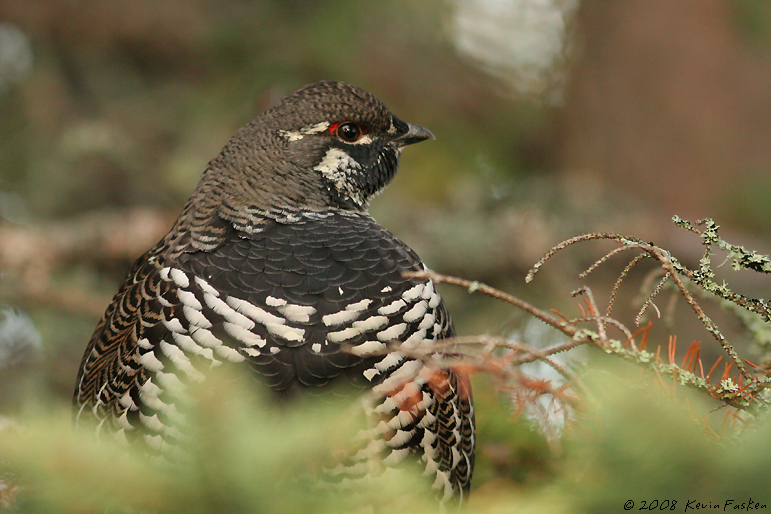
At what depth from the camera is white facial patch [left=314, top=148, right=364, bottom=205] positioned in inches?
126

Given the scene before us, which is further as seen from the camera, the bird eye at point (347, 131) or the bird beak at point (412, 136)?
the bird beak at point (412, 136)

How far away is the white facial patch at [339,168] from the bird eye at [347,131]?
A: 0.07 m

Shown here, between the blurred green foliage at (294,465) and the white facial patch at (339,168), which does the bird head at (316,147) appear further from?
the blurred green foliage at (294,465)

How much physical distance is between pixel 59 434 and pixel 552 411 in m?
1.16

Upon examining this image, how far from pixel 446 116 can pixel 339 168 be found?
10.3 feet

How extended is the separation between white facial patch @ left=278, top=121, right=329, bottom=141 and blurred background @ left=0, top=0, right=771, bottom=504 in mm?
1873

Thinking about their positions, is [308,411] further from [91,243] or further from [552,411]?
[91,243]

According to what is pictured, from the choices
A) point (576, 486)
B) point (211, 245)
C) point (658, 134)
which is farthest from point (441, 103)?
point (576, 486)

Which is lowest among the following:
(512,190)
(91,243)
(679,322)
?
(679,322)

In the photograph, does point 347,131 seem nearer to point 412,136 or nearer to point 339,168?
point 339,168

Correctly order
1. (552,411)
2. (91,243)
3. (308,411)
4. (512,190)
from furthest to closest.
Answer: (512,190), (91,243), (308,411), (552,411)

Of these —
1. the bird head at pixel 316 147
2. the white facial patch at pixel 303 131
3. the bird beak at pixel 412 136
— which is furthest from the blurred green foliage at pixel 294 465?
the bird beak at pixel 412 136

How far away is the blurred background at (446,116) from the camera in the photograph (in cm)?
498

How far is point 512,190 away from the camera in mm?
5906
